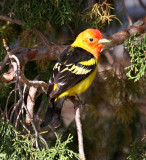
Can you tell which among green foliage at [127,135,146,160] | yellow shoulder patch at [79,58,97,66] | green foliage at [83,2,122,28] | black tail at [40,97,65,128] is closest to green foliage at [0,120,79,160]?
black tail at [40,97,65,128]

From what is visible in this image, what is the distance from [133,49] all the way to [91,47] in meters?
0.70

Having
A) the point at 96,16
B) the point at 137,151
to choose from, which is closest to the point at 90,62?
the point at 96,16

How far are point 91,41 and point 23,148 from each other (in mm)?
1553

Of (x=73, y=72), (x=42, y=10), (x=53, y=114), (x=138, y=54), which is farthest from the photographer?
(x=42, y=10)

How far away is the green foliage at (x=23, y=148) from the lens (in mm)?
2398

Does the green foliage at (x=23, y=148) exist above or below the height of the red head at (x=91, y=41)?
below

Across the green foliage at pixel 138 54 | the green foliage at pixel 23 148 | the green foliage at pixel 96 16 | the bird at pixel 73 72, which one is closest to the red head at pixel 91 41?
the bird at pixel 73 72

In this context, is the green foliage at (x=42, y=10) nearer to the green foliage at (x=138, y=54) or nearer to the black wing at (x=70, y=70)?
the black wing at (x=70, y=70)

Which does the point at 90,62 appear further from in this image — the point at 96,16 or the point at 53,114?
the point at 53,114

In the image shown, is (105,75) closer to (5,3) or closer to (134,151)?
(134,151)

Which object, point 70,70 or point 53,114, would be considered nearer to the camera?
point 53,114

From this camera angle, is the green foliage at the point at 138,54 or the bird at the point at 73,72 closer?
the green foliage at the point at 138,54

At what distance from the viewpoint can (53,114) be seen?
3.05 m

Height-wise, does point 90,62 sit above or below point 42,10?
below
